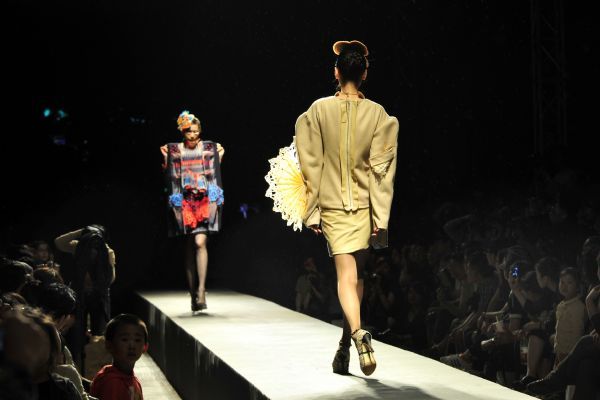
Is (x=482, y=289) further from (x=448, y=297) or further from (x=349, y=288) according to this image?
(x=349, y=288)

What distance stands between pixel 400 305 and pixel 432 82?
279cm

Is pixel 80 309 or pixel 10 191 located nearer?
pixel 80 309

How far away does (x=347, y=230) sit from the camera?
358cm

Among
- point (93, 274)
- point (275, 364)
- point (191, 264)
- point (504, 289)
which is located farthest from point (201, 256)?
point (275, 364)

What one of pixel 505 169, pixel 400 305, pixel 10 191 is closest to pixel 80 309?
pixel 400 305

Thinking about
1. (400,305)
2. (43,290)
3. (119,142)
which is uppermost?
(119,142)

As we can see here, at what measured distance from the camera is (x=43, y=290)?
3414 mm

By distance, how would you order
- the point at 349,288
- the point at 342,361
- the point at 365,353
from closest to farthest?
the point at 365,353
the point at 349,288
the point at 342,361

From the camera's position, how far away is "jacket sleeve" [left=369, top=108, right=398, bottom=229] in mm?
3576

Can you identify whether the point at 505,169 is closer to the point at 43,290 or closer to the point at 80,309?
the point at 80,309

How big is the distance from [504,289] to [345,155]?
2.80m

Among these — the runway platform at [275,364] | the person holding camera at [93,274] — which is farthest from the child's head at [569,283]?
the person holding camera at [93,274]

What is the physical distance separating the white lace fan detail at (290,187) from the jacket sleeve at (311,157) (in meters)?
0.10

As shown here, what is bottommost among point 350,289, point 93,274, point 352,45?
point 93,274
